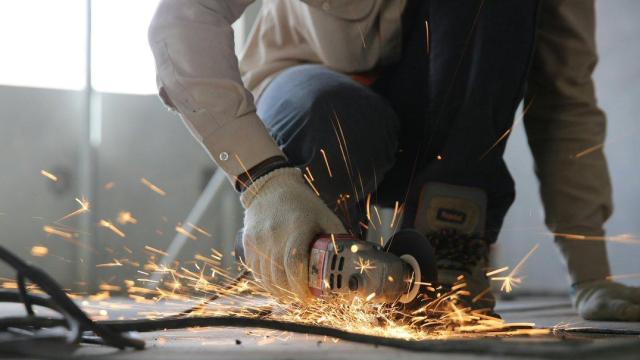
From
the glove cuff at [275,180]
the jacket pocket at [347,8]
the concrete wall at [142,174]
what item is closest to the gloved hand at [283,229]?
the glove cuff at [275,180]

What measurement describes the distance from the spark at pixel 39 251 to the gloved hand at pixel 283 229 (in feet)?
7.81

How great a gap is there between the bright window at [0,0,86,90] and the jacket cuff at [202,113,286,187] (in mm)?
2408

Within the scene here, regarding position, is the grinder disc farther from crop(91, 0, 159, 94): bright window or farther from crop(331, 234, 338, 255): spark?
crop(91, 0, 159, 94): bright window

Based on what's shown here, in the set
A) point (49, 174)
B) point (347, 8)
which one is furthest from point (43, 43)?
point (347, 8)

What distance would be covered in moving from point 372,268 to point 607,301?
80cm

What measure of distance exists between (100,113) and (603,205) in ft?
8.33

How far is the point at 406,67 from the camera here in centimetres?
161

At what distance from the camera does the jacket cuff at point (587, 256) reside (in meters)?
1.75

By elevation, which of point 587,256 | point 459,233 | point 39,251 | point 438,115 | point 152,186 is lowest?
point 39,251

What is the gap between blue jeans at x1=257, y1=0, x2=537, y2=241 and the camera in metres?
1.47

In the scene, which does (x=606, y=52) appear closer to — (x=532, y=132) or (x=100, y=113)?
(x=532, y=132)

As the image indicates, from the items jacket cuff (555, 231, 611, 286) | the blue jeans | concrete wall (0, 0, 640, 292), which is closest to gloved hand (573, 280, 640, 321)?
jacket cuff (555, 231, 611, 286)

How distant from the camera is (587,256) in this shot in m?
1.75

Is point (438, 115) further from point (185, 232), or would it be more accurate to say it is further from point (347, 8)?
point (185, 232)
